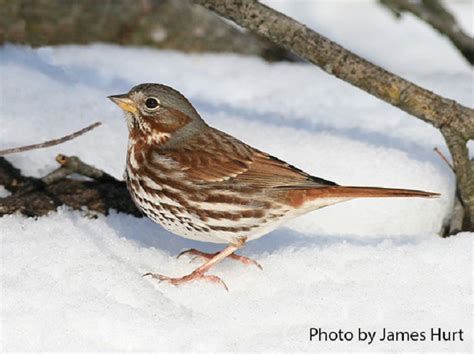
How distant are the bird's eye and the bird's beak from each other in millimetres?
65

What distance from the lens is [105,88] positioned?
252 inches

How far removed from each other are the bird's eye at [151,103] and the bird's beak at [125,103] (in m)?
A: 0.07

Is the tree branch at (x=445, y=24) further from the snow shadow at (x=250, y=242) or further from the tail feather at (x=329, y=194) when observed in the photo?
the tail feather at (x=329, y=194)

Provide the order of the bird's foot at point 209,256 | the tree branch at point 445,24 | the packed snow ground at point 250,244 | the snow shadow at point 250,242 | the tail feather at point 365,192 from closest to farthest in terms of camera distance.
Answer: the packed snow ground at point 250,244 → the tail feather at point 365,192 → the bird's foot at point 209,256 → the snow shadow at point 250,242 → the tree branch at point 445,24

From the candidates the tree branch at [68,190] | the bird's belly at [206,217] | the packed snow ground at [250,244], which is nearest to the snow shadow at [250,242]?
the packed snow ground at [250,244]

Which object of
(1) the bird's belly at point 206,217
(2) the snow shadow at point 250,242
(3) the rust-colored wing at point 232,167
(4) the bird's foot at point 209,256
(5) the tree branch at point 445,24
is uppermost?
(5) the tree branch at point 445,24

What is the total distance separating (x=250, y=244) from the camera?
4.96 m

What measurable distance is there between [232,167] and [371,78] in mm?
999

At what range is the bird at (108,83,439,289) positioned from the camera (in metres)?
4.38

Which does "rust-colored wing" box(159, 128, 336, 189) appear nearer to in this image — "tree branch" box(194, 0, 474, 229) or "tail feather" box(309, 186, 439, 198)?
"tail feather" box(309, 186, 439, 198)

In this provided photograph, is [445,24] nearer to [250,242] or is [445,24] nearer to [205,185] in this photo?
[250,242]

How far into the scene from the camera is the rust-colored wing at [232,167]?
4473 millimetres

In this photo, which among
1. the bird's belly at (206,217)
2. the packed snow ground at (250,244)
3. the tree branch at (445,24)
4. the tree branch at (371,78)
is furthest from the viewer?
the tree branch at (445,24)

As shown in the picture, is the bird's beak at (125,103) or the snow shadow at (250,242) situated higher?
the bird's beak at (125,103)
